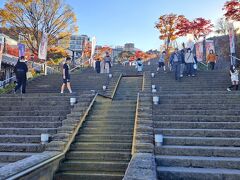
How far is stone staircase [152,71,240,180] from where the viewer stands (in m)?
5.01

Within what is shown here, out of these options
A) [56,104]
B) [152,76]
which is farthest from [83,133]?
[152,76]

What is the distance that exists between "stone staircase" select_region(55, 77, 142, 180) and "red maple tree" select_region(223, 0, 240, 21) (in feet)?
53.0

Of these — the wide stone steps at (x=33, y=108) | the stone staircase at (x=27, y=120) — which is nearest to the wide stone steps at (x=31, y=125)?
the stone staircase at (x=27, y=120)

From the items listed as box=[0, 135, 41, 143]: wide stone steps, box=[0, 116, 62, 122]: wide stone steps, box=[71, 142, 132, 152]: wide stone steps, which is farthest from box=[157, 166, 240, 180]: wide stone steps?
box=[0, 116, 62, 122]: wide stone steps

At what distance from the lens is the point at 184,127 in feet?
22.9

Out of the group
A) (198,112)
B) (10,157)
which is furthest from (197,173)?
(10,157)

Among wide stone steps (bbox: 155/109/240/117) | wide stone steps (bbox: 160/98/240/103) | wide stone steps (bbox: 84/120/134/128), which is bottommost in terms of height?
wide stone steps (bbox: 84/120/134/128)

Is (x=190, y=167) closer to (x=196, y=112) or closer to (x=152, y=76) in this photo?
(x=196, y=112)

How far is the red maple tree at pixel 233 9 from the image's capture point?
822 inches

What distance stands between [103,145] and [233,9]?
18958 millimetres

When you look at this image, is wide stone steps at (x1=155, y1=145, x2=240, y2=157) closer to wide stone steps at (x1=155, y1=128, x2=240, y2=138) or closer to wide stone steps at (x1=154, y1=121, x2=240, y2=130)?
wide stone steps at (x1=155, y1=128, x2=240, y2=138)

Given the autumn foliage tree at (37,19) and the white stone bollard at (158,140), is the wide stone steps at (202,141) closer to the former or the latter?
the white stone bollard at (158,140)

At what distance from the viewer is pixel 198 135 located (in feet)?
21.4

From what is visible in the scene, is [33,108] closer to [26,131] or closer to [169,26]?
[26,131]
